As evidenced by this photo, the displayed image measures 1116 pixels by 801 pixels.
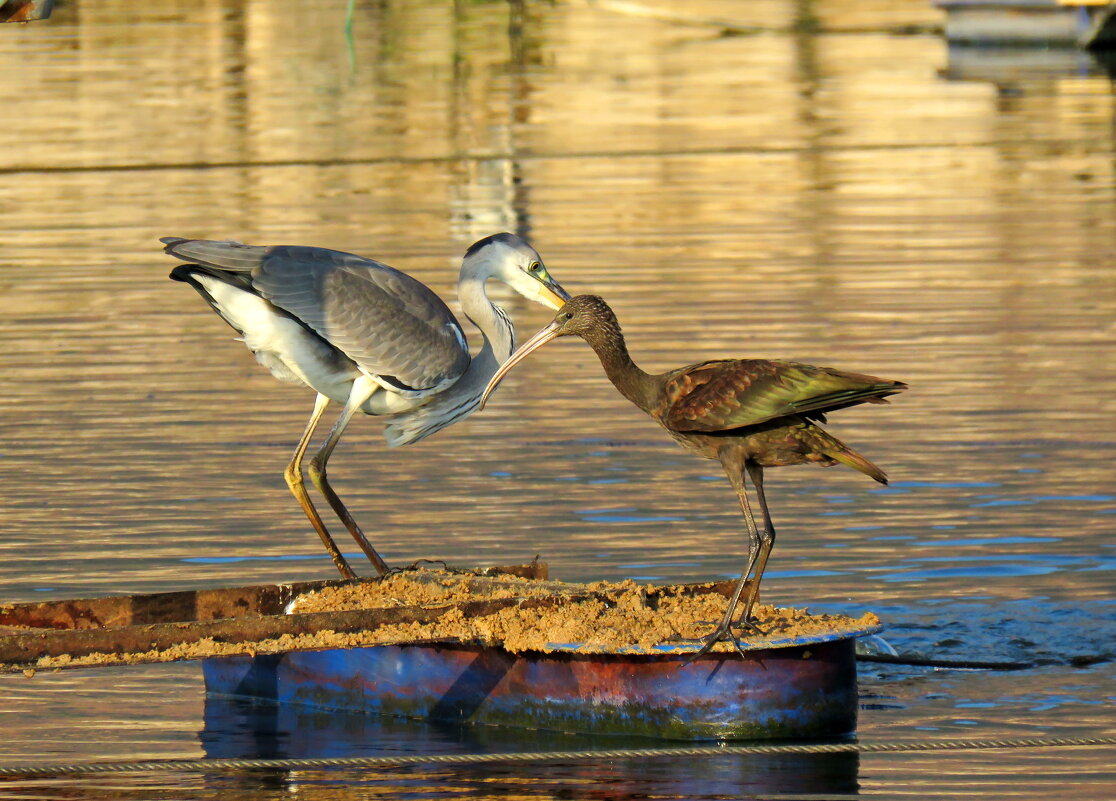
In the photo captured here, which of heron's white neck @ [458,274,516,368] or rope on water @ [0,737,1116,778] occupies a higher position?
heron's white neck @ [458,274,516,368]

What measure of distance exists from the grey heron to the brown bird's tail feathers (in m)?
2.47

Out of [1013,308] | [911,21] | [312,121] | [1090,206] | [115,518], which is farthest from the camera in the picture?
[911,21]

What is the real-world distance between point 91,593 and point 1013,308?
8.94 meters

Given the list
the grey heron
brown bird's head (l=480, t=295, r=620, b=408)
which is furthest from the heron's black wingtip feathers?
brown bird's head (l=480, t=295, r=620, b=408)

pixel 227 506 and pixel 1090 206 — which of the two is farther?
pixel 1090 206

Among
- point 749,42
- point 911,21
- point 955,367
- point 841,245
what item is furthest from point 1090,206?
point 911,21

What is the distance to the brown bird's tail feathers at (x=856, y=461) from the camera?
26.9ft

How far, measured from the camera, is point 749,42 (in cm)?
4638

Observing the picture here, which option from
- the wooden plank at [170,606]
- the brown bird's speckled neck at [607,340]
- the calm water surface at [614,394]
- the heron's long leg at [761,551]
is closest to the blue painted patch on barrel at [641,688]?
the calm water surface at [614,394]

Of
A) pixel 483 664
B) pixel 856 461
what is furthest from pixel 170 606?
pixel 856 461

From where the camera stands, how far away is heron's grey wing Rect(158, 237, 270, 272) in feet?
33.2

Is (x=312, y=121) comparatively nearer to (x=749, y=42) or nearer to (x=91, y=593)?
(x=749, y=42)

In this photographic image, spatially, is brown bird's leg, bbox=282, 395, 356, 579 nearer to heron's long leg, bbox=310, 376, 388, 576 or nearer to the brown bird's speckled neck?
heron's long leg, bbox=310, 376, 388, 576

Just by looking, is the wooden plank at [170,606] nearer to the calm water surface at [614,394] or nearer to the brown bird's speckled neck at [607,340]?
the calm water surface at [614,394]
